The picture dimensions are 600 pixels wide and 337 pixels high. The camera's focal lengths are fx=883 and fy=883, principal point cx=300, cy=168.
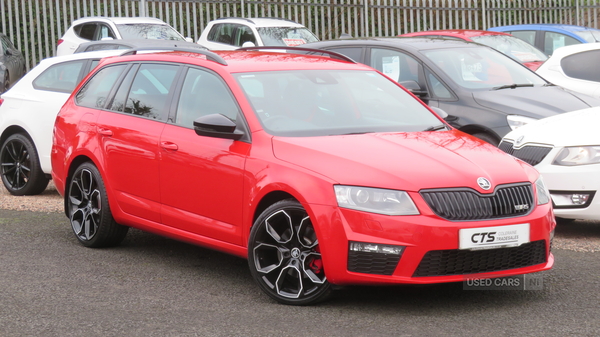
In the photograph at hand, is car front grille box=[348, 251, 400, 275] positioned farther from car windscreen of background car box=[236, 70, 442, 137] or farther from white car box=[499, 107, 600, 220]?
white car box=[499, 107, 600, 220]

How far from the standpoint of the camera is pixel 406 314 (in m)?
5.10

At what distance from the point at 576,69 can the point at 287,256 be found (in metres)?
6.94

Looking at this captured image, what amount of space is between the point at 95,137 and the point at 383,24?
17.8m

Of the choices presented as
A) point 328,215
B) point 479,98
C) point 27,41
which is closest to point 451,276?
point 328,215

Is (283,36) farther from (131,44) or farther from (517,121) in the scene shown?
(517,121)

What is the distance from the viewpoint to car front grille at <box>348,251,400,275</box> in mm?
4902

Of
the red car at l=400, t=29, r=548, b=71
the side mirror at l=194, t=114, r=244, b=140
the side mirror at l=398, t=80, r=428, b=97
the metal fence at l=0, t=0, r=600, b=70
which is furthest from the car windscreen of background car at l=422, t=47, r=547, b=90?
the metal fence at l=0, t=0, r=600, b=70

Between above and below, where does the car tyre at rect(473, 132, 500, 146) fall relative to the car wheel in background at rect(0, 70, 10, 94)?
above

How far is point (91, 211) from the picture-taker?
23.2ft

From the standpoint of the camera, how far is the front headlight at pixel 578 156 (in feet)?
23.4

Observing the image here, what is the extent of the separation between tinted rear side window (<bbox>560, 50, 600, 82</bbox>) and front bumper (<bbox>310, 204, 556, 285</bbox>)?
6335mm

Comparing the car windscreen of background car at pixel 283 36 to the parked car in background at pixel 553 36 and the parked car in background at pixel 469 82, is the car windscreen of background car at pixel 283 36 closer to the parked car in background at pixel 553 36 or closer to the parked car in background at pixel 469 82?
the parked car in background at pixel 553 36

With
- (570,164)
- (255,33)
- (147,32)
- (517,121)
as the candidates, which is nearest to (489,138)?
(517,121)

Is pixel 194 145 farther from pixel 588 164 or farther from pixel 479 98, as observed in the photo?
pixel 479 98
